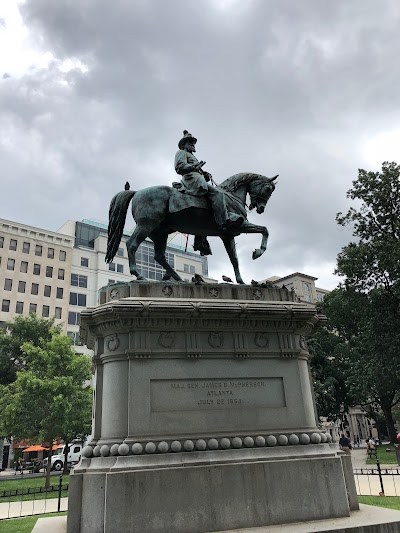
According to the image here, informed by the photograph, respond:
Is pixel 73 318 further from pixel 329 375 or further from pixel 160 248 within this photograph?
pixel 160 248

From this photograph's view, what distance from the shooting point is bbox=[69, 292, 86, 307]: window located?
72.2 m

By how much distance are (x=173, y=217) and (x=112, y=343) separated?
336 centimetres

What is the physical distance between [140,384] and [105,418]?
2.97 ft

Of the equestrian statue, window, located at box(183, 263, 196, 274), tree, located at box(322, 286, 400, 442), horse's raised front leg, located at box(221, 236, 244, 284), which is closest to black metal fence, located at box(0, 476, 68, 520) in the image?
the equestrian statue

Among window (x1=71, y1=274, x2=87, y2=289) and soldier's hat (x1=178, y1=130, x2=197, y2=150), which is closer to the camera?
soldier's hat (x1=178, y1=130, x2=197, y2=150)

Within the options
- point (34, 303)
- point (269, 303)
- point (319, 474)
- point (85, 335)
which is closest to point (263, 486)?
point (319, 474)

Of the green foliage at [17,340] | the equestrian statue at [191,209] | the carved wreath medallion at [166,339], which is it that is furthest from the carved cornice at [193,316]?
the green foliage at [17,340]

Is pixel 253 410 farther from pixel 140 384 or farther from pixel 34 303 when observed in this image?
pixel 34 303

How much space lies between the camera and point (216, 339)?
9.24 metres

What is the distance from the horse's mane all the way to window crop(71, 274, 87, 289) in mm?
65137

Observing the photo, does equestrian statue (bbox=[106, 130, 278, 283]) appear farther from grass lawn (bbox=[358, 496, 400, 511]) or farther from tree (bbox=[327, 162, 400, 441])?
tree (bbox=[327, 162, 400, 441])

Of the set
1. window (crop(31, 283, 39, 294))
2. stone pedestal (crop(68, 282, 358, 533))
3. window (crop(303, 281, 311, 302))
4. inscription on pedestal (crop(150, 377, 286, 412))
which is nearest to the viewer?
stone pedestal (crop(68, 282, 358, 533))

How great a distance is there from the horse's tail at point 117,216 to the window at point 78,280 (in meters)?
64.9

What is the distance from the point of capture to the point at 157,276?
3014 inches
